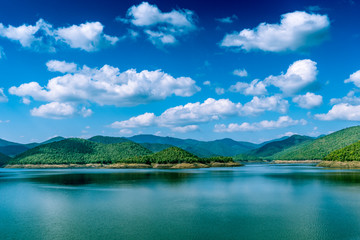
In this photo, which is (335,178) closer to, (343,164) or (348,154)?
(343,164)

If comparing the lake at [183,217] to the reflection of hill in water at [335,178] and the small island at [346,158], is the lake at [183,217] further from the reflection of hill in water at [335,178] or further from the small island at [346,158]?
the small island at [346,158]

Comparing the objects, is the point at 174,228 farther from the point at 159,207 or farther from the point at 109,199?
the point at 109,199

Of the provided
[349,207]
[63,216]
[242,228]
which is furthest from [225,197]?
[63,216]

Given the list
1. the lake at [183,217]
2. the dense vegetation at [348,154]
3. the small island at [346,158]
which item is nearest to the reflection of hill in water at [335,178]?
the lake at [183,217]

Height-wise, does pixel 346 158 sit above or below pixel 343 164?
above

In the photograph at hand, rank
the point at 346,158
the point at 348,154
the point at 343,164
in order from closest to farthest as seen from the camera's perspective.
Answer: the point at 346,158 < the point at 343,164 < the point at 348,154

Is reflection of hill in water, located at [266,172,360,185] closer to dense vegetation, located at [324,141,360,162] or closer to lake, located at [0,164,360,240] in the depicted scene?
lake, located at [0,164,360,240]

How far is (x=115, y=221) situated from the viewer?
36906mm

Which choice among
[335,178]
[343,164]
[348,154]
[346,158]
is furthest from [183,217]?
[348,154]

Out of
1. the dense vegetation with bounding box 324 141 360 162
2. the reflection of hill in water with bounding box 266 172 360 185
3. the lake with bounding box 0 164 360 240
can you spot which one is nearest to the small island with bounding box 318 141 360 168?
the dense vegetation with bounding box 324 141 360 162

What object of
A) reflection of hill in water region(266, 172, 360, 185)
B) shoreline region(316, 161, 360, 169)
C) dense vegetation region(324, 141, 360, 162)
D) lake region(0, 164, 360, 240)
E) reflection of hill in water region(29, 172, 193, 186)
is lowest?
lake region(0, 164, 360, 240)

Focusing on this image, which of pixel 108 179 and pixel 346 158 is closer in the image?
pixel 108 179

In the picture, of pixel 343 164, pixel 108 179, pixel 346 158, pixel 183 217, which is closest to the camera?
pixel 183 217

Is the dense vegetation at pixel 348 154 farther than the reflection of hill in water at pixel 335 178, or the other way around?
the dense vegetation at pixel 348 154
